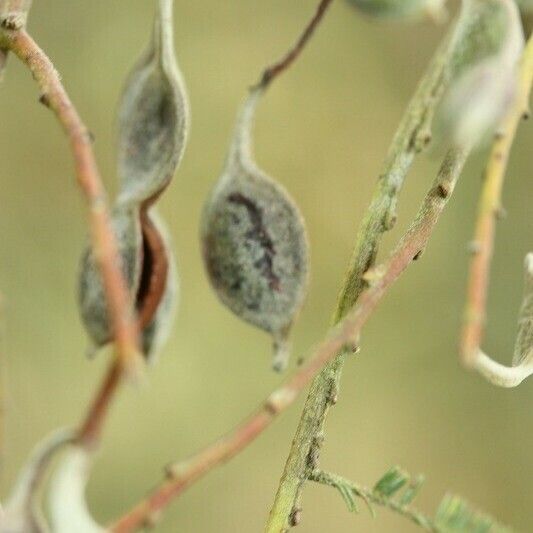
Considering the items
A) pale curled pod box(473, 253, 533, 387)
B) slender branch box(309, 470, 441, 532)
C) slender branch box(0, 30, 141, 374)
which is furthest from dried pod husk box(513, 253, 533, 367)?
slender branch box(0, 30, 141, 374)

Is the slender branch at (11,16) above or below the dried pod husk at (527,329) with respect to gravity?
above

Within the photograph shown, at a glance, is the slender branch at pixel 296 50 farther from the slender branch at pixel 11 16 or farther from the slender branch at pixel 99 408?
the slender branch at pixel 99 408

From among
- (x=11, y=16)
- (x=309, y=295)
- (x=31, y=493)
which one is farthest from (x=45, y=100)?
(x=309, y=295)

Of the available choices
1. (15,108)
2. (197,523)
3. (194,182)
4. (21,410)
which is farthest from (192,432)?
(15,108)

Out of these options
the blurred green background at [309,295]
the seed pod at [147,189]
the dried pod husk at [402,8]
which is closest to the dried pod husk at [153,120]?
the seed pod at [147,189]

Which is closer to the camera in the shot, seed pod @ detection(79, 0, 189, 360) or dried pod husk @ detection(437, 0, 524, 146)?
dried pod husk @ detection(437, 0, 524, 146)

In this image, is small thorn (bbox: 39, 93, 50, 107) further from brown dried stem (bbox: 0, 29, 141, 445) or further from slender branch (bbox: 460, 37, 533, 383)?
slender branch (bbox: 460, 37, 533, 383)
